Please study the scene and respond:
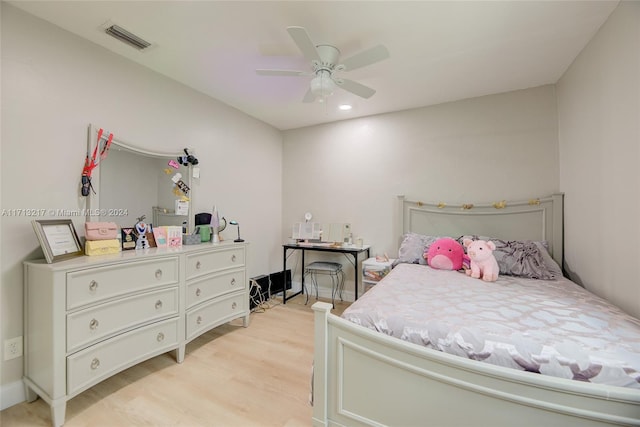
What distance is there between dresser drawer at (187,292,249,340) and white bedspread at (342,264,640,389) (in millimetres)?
1500

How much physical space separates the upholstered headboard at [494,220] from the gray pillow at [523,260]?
0.24 meters

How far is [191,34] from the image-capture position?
1909mm

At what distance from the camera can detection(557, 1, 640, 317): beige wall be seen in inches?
59.9

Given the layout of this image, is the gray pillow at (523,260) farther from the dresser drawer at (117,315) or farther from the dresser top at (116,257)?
the dresser drawer at (117,315)

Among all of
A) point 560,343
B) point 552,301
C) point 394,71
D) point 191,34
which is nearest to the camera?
point 560,343

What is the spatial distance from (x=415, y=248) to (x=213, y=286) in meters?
2.06

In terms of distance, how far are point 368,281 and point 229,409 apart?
181 centimetres

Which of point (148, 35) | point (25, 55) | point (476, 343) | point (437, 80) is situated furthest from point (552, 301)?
point (25, 55)

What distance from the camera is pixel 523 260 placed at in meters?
2.28

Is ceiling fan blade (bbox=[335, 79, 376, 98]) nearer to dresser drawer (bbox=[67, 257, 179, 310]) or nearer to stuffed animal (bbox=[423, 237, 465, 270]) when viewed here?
stuffed animal (bbox=[423, 237, 465, 270])

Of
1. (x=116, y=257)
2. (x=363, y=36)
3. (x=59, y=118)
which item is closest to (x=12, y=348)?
(x=116, y=257)

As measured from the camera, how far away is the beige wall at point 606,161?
4.99 feet

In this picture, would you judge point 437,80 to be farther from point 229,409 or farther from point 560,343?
point 229,409

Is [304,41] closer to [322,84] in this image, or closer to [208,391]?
[322,84]
